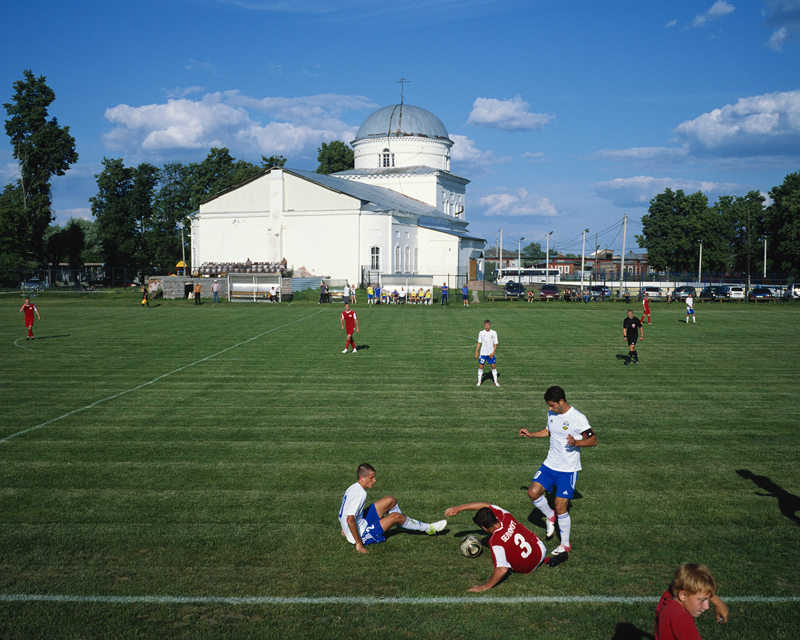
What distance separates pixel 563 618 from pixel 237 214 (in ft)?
195

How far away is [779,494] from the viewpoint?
8984mm

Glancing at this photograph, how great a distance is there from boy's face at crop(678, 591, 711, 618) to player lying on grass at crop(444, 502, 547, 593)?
7.71 feet

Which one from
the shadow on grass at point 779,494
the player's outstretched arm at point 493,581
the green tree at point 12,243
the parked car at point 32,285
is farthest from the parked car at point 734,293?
the green tree at point 12,243

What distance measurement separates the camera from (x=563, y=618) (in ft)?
19.3

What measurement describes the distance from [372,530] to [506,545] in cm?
169

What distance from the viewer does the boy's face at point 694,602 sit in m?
4.16

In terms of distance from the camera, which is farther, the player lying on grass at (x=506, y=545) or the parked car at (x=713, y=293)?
the parked car at (x=713, y=293)

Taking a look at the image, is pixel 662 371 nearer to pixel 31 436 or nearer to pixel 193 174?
pixel 31 436

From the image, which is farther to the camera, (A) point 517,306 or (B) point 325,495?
(A) point 517,306

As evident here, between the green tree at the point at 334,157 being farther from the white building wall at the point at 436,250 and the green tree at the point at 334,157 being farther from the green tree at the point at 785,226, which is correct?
the green tree at the point at 785,226

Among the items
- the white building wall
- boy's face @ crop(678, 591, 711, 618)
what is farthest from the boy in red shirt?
the white building wall

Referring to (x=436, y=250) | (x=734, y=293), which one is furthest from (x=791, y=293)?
(x=436, y=250)

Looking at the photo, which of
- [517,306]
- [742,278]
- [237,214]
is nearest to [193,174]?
[237,214]

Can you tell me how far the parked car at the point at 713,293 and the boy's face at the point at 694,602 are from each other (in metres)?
61.7
